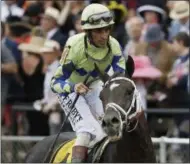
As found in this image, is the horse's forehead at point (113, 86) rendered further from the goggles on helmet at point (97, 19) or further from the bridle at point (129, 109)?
the goggles on helmet at point (97, 19)

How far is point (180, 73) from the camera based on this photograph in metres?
11.9

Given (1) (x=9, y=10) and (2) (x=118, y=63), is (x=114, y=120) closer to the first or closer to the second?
(2) (x=118, y=63)

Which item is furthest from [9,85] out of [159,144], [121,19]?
[159,144]

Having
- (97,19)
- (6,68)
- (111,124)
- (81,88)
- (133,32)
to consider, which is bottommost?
(6,68)

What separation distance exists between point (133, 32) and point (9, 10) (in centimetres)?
287

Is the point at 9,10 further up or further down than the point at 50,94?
further up

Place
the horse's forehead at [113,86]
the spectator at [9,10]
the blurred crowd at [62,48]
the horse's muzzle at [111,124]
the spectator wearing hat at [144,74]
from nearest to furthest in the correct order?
1. the horse's muzzle at [111,124]
2. the horse's forehead at [113,86]
3. the spectator wearing hat at [144,74]
4. the blurred crowd at [62,48]
5. the spectator at [9,10]

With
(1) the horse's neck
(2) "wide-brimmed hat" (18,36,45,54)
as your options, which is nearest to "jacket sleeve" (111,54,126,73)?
(1) the horse's neck

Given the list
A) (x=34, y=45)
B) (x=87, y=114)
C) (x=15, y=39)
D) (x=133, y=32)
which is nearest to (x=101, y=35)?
(x=87, y=114)

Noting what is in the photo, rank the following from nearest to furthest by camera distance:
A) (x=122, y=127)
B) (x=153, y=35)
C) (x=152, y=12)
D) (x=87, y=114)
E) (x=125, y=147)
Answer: (x=122, y=127)
(x=125, y=147)
(x=87, y=114)
(x=153, y=35)
(x=152, y=12)

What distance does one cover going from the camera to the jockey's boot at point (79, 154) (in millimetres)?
8375

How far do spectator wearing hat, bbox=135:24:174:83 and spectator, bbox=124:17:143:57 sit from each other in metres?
0.24

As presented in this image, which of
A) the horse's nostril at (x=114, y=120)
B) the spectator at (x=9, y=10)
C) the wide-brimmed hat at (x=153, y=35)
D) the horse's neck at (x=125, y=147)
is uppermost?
the horse's nostril at (x=114, y=120)

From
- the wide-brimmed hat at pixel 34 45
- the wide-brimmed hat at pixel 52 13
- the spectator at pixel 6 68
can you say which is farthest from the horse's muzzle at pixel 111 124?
the wide-brimmed hat at pixel 52 13
